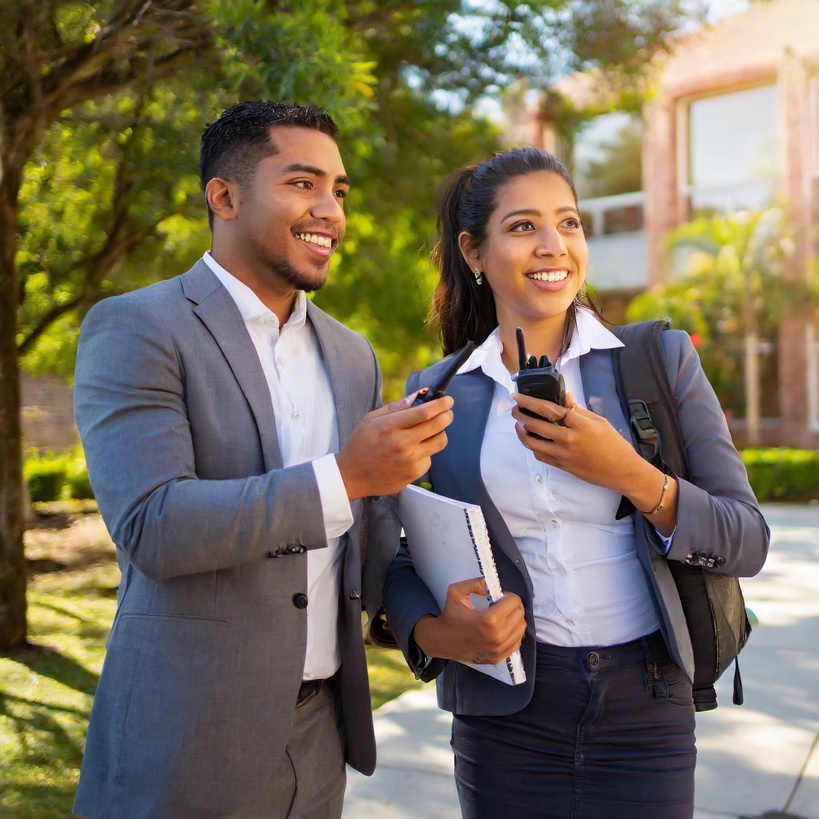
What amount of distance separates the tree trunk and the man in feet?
15.4

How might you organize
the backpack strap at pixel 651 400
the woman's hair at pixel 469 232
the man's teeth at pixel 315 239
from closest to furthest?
1. the backpack strap at pixel 651 400
2. the man's teeth at pixel 315 239
3. the woman's hair at pixel 469 232

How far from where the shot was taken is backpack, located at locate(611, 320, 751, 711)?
6.64 feet

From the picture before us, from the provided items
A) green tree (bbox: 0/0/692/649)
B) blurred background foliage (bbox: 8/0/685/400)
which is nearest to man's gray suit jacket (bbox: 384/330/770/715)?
green tree (bbox: 0/0/692/649)

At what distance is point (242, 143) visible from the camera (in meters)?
2.14

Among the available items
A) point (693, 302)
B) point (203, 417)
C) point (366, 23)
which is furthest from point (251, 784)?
point (693, 302)

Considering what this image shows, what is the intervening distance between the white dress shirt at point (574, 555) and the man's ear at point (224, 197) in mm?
897

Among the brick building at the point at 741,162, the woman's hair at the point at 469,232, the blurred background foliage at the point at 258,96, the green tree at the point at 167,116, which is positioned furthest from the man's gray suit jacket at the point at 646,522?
the brick building at the point at 741,162

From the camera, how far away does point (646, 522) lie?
2012 millimetres

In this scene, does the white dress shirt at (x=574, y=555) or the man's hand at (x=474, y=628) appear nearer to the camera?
the man's hand at (x=474, y=628)

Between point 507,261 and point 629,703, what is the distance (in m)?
1.08

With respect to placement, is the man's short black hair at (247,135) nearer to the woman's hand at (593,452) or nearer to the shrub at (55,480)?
the woman's hand at (593,452)

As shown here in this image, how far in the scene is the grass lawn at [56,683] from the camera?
441 cm

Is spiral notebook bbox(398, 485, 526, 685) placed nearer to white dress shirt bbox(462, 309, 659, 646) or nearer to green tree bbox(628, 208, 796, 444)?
white dress shirt bbox(462, 309, 659, 646)

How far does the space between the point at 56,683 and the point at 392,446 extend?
5072 millimetres
